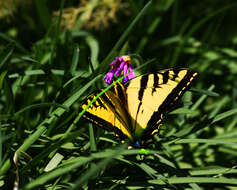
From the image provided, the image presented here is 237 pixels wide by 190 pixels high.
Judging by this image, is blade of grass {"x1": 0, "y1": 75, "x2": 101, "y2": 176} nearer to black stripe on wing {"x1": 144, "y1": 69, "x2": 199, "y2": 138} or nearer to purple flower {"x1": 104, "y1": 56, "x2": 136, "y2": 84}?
purple flower {"x1": 104, "y1": 56, "x2": 136, "y2": 84}

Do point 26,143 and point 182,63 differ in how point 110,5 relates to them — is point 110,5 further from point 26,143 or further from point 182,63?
point 26,143

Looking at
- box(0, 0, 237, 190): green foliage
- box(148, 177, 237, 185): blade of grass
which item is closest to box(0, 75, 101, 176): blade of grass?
box(0, 0, 237, 190): green foliage

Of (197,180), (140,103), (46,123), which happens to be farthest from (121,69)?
(197,180)

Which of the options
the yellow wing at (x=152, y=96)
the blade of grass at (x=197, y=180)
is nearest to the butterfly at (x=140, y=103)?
the yellow wing at (x=152, y=96)

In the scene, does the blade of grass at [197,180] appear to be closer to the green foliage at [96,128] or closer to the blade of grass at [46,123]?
the green foliage at [96,128]

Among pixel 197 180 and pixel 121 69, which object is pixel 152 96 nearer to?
pixel 121 69

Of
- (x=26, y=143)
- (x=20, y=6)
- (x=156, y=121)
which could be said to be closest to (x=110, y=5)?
(x=20, y=6)
